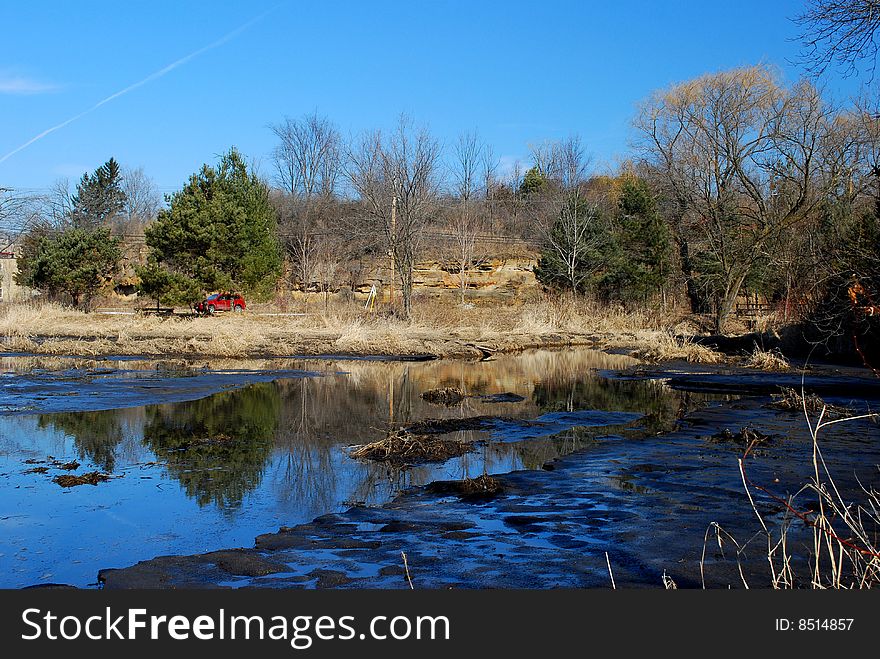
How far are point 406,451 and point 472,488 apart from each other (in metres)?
2.42

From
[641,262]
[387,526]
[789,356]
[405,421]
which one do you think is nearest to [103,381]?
[405,421]

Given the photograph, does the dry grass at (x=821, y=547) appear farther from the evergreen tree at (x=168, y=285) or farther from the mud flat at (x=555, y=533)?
the evergreen tree at (x=168, y=285)

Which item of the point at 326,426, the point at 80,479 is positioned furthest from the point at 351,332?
the point at 80,479

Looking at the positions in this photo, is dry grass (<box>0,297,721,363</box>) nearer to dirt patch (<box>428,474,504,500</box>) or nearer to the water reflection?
the water reflection

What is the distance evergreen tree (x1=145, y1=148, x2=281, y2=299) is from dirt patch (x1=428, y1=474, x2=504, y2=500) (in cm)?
3328

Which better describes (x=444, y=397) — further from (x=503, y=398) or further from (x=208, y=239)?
(x=208, y=239)

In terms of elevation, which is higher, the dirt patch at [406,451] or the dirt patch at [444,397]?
the dirt patch at [444,397]

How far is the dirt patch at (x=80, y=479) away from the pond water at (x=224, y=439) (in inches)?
5.7

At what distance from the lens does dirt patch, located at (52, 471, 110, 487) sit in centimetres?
988

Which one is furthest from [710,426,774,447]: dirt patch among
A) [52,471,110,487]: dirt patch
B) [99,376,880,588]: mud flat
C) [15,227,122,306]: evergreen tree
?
[15,227,122,306]: evergreen tree

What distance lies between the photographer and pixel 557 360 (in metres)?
29.2

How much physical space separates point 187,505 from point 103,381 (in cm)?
1287

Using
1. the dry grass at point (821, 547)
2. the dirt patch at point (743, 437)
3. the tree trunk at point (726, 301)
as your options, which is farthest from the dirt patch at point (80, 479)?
the tree trunk at point (726, 301)

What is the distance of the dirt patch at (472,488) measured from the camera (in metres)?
9.16
